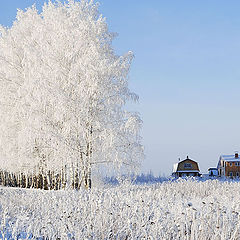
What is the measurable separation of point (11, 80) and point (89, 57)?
6796 millimetres

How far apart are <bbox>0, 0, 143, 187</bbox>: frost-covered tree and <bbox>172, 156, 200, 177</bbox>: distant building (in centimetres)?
3200

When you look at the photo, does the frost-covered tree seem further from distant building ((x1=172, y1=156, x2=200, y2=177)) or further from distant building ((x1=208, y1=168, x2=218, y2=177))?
distant building ((x1=208, y1=168, x2=218, y2=177))

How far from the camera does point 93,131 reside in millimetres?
15070

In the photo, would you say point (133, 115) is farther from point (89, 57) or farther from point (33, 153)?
point (33, 153)

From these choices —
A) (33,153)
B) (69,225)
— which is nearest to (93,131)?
(33,153)

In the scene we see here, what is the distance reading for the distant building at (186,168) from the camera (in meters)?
46.8

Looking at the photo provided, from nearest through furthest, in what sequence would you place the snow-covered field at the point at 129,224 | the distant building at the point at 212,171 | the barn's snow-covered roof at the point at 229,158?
the snow-covered field at the point at 129,224 < the barn's snow-covered roof at the point at 229,158 < the distant building at the point at 212,171

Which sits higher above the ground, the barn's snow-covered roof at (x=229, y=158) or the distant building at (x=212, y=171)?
the barn's snow-covered roof at (x=229, y=158)

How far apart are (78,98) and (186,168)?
3498cm

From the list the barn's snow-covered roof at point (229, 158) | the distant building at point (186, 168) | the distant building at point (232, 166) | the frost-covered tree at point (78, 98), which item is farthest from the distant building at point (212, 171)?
the frost-covered tree at point (78, 98)

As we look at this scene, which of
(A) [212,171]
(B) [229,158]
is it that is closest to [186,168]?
(B) [229,158]

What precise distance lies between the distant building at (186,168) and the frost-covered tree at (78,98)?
32.0m

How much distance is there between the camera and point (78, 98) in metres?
14.7

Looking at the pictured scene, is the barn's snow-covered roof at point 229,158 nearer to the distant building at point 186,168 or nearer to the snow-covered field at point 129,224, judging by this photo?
the distant building at point 186,168
